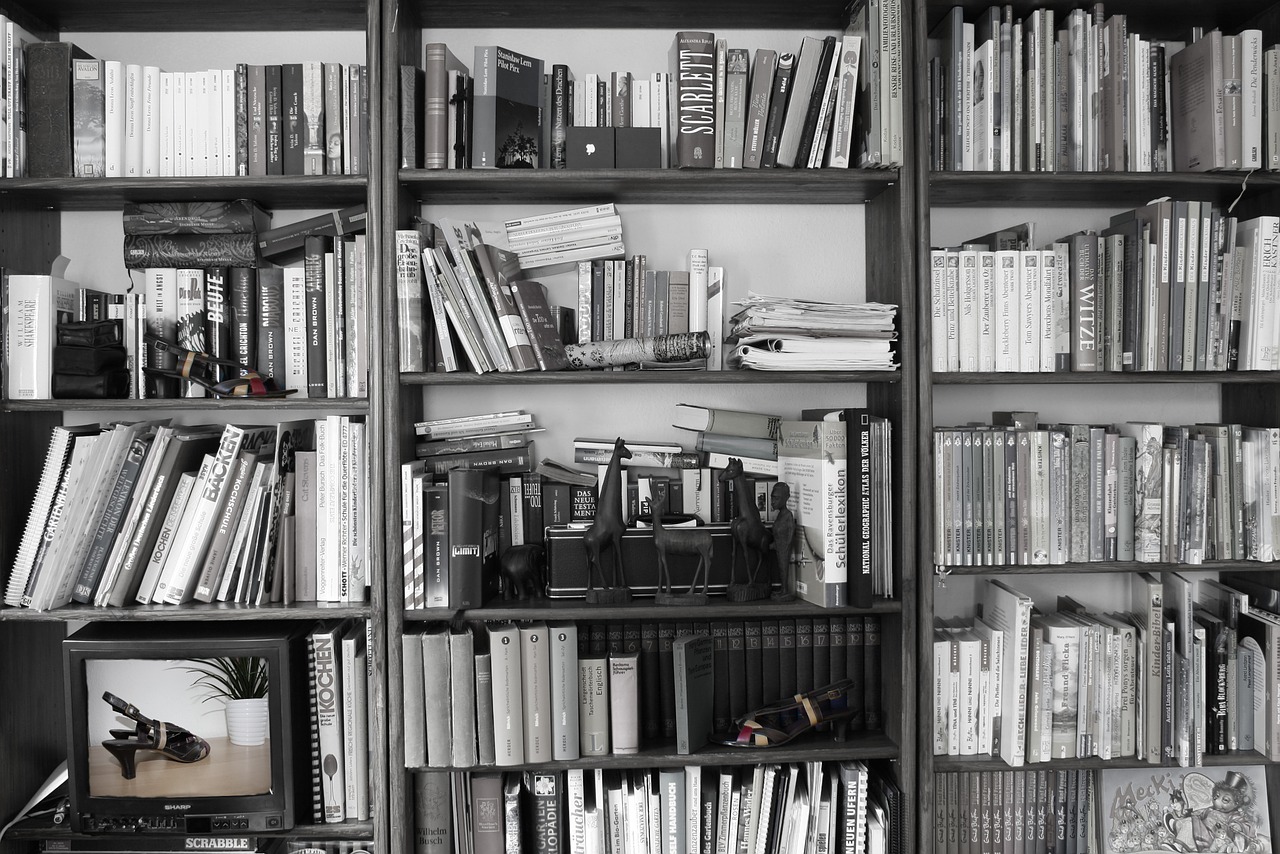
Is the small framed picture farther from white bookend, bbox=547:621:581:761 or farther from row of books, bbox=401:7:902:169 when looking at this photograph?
row of books, bbox=401:7:902:169

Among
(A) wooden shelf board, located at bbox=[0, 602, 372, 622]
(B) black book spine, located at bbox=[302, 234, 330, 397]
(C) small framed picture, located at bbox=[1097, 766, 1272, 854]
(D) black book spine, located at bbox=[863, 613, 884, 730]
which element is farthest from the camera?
(C) small framed picture, located at bbox=[1097, 766, 1272, 854]

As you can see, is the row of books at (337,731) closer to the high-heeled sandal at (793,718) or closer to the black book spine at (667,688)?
the black book spine at (667,688)

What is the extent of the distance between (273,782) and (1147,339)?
6.71 feet

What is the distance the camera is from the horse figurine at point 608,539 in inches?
66.7

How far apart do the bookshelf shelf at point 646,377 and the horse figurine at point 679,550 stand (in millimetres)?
269

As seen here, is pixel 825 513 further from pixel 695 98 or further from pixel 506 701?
pixel 695 98

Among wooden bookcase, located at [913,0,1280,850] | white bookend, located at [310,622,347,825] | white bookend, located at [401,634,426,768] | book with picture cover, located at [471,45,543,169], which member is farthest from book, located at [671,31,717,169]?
white bookend, located at [310,622,347,825]

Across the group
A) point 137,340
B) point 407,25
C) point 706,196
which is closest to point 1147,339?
point 706,196

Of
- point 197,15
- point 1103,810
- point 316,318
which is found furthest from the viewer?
point 1103,810

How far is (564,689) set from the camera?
5.57 ft

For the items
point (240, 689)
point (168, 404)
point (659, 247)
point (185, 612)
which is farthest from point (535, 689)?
point (659, 247)

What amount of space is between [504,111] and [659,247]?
48 centimetres

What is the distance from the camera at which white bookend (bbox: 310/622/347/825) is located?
5.65 ft

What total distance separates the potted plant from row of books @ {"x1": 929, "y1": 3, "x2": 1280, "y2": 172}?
70.9 inches
